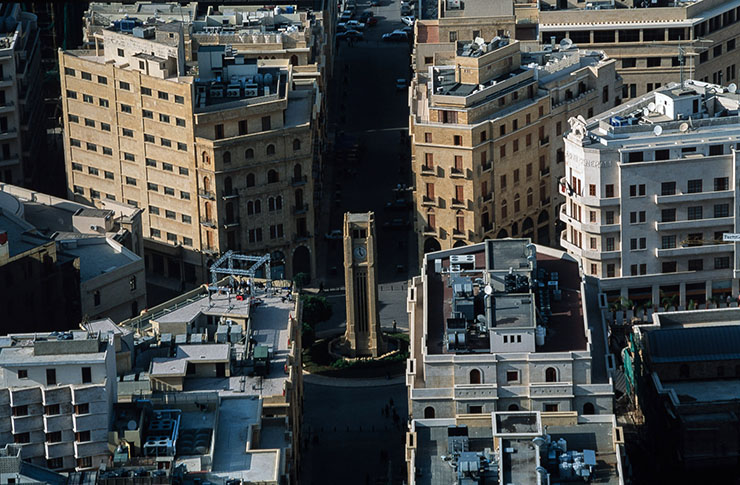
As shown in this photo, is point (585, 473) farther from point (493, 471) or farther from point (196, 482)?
point (196, 482)

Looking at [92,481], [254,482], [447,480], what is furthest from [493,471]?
[92,481]

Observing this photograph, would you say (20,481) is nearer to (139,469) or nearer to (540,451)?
(139,469)

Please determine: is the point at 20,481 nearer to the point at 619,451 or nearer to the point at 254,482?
the point at 254,482

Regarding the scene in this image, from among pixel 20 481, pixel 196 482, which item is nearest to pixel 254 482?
pixel 196 482

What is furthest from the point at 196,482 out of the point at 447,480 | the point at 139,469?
the point at 447,480

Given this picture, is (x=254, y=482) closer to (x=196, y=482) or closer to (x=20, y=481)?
(x=196, y=482)

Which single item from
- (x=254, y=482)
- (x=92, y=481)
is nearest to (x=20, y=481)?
(x=92, y=481)
